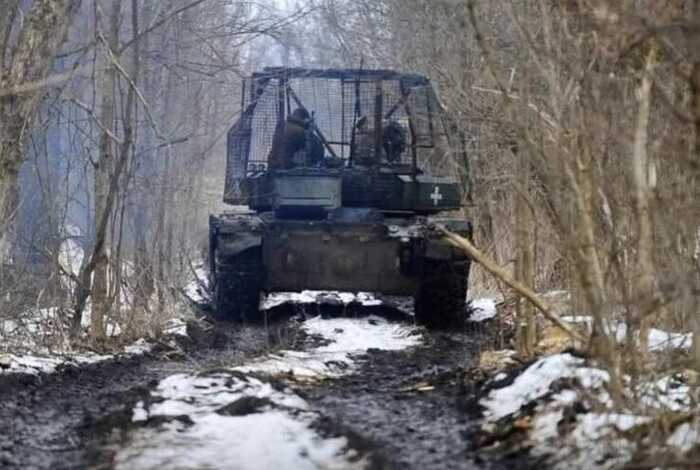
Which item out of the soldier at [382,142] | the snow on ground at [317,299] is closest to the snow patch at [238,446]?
the soldier at [382,142]

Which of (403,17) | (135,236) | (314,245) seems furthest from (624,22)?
(403,17)

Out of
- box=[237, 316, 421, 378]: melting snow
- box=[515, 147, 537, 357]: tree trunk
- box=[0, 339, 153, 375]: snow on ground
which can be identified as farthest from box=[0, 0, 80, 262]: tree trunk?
box=[515, 147, 537, 357]: tree trunk

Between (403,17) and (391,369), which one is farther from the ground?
(403,17)

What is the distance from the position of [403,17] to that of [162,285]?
28.4 feet

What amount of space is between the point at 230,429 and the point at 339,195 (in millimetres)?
7266

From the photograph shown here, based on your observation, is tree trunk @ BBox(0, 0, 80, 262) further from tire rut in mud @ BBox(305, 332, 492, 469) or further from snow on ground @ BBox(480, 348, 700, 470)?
snow on ground @ BBox(480, 348, 700, 470)

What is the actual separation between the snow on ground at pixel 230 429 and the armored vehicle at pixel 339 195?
4.21 m

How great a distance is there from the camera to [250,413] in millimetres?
6203

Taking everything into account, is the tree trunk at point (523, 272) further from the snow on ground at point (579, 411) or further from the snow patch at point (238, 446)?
the snow patch at point (238, 446)

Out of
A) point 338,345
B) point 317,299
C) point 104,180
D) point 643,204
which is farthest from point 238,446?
point 317,299

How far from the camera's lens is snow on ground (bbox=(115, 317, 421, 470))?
521cm

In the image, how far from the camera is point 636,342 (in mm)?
6066

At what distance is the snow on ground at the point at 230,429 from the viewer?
5207mm

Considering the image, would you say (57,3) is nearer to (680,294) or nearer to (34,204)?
(34,204)
